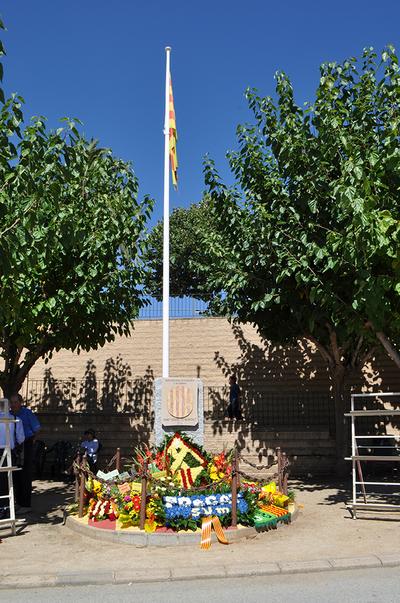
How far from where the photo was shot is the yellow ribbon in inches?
304

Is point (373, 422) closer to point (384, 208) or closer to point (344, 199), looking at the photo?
point (384, 208)

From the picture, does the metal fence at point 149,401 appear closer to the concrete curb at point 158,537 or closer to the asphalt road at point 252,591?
the concrete curb at point 158,537

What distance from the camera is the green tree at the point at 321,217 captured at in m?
8.82

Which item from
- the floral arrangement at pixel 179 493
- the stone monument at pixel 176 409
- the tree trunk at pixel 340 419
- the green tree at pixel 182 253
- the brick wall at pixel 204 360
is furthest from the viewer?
the green tree at pixel 182 253

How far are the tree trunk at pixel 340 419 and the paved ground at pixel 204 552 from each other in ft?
17.0

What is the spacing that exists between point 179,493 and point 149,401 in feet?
32.0

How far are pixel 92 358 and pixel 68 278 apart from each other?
23.4ft

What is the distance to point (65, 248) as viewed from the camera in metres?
10.8

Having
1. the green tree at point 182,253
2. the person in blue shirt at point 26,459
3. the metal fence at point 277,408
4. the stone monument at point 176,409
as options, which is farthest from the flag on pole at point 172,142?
the green tree at point 182,253

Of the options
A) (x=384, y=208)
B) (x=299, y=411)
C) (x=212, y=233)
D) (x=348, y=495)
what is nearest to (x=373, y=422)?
(x=299, y=411)

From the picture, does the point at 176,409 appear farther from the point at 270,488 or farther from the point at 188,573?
the point at 188,573

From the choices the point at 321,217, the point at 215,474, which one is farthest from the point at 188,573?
the point at 321,217

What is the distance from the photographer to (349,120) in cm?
1091

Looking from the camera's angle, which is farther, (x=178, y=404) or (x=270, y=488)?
(x=178, y=404)
